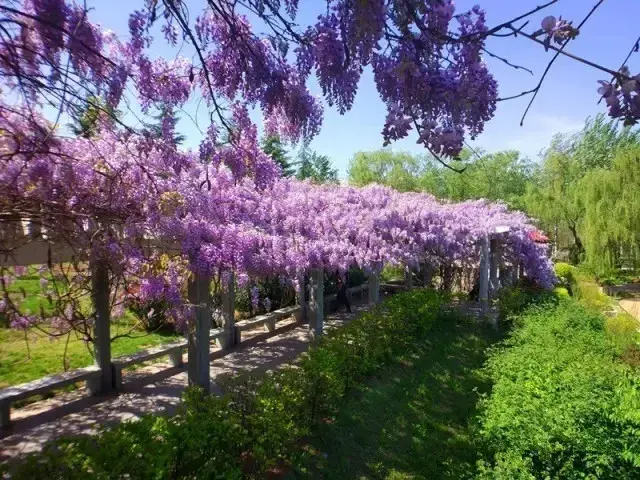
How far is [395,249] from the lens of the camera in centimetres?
961

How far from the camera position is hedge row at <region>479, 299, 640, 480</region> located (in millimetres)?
3387

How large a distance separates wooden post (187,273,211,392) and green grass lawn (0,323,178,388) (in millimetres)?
1580

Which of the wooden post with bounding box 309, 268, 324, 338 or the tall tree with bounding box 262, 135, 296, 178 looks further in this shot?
the wooden post with bounding box 309, 268, 324, 338

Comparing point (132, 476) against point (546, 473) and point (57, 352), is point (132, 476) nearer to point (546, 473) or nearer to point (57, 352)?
point (546, 473)

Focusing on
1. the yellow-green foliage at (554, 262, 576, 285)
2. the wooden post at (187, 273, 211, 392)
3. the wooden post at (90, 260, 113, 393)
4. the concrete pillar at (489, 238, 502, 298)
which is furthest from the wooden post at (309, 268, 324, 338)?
the yellow-green foliage at (554, 262, 576, 285)

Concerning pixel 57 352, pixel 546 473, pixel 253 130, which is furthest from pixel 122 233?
pixel 57 352

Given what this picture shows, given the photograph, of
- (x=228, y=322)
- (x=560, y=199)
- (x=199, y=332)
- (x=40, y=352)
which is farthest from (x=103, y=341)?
(x=560, y=199)

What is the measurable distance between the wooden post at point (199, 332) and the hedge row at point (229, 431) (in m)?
0.81

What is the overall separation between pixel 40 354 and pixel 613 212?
67.9 feet

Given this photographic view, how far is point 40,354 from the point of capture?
27.3ft

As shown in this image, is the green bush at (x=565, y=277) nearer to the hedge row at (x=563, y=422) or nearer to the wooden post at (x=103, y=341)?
the hedge row at (x=563, y=422)

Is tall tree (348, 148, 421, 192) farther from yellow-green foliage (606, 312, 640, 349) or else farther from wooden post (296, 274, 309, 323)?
yellow-green foliage (606, 312, 640, 349)

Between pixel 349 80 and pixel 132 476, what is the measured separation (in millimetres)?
2704

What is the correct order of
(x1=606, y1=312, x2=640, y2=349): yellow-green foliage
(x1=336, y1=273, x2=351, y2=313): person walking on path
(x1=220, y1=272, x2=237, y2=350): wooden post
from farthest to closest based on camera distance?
1. (x1=336, y1=273, x2=351, y2=313): person walking on path
2. (x1=220, y1=272, x2=237, y2=350): wooden post
3. (x1=606, y1=312, x2=640, y2=349): yellow-green foliage
